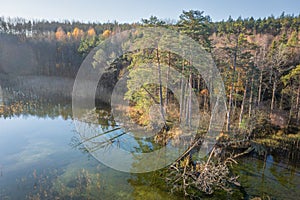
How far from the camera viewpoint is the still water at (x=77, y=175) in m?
5.99

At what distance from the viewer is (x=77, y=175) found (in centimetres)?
685

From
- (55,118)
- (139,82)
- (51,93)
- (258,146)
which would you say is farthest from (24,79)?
(258,146)

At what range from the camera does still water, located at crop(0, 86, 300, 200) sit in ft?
19.6

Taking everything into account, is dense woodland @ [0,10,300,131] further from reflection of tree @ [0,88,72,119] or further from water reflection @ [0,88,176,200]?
reflection of tree @ [0,88,72,119]

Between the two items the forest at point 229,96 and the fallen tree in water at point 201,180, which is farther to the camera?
the forest at point 229,96

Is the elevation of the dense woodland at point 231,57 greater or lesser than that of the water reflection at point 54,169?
greater

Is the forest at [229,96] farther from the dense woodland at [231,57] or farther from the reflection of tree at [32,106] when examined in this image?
the reflection of tree at [32,106]

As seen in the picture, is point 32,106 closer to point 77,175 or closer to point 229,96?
point 77,175

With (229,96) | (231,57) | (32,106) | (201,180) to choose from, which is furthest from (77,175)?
(32,106)

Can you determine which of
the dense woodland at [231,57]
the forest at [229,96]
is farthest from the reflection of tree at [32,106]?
the dense woodland at [231,57]

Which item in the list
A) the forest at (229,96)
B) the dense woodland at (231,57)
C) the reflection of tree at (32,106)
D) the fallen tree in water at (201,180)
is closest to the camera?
the fallen tree in water at (201,180)

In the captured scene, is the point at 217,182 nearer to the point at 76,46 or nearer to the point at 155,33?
the point at 155,33

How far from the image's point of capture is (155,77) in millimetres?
10656

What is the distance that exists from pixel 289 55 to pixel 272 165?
9.29 m
